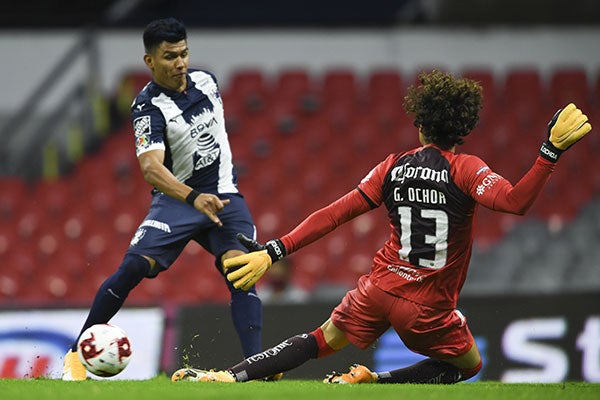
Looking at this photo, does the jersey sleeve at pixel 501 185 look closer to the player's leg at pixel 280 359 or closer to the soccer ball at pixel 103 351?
the player's leg at pixel 280 359

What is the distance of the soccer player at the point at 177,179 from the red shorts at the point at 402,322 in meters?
0.72

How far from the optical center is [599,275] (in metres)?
11.2

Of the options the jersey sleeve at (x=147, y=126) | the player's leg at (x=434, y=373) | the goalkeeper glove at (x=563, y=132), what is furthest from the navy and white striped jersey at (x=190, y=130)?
the goalkeeper glove at (x=563, y=132)

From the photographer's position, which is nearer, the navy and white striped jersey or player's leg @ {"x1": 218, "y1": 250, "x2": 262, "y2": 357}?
player's leg @ {"x1": 218, "y1": 250, "x2": 262, "y2": 357}

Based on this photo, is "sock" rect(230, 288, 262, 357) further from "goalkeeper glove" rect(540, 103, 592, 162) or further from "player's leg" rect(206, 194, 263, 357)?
"goalkeeper glove" rect(540, 103, 592, 162)

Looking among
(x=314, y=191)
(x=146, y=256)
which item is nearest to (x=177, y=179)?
(x=146, y=256)

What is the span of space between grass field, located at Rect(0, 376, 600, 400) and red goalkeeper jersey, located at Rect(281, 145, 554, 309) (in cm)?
53

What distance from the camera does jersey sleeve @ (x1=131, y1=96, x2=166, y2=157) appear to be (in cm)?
607

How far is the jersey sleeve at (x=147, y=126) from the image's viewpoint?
6.07 meters

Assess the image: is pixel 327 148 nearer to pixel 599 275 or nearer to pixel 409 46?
pixel 409 46

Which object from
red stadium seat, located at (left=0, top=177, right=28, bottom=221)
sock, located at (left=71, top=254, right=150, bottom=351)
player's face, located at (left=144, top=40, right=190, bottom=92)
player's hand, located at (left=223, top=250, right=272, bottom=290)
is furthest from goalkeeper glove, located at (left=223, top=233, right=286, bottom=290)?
red stadium seat, located at (left=0, top=177, right=28, bottom=221)

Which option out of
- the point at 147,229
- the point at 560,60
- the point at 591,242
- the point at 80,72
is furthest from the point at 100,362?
the point at 560,60

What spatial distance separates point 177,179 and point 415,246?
5.09ft

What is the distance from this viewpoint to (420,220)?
544 centimetres
